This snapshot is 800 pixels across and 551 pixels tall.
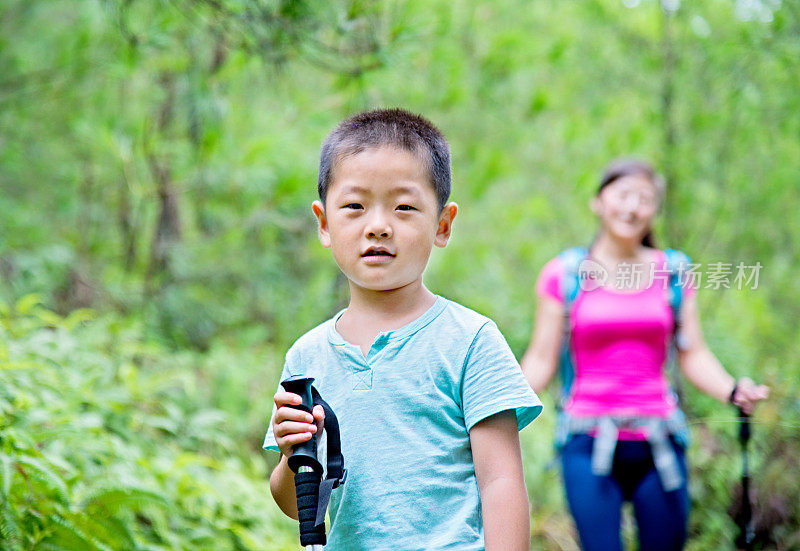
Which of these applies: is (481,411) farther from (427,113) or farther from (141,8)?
(427,113)

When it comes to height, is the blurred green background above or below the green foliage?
above

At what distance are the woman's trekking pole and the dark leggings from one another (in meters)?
1.97

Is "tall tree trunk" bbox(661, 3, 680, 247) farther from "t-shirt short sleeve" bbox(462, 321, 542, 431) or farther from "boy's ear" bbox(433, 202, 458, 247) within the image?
"t-shirt short sleeve" bbox(462, 321, 542, 431)

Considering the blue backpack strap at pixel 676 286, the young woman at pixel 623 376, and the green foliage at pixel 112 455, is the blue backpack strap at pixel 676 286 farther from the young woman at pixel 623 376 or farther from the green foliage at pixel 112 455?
the green foliage at pixel 112 455

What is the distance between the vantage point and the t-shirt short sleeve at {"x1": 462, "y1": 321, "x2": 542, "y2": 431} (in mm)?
1650

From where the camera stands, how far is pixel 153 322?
6164 mm

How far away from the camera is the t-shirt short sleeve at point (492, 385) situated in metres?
1.65

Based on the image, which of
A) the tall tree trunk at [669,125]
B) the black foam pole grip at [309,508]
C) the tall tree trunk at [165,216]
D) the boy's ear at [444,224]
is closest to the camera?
the black foam pole grip at [309,508]

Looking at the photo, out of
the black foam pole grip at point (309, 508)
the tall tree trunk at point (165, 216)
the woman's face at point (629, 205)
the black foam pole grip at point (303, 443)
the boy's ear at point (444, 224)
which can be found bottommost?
the black foam pole grip at point (309, 508)

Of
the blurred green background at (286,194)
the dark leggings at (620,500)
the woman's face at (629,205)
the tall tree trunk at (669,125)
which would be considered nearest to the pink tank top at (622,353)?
the dark leggings at (620,500)

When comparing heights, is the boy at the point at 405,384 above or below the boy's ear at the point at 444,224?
below

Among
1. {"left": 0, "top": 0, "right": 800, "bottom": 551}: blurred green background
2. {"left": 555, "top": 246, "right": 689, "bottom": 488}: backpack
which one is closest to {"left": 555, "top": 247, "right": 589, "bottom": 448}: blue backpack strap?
{"left": 555, "top": 246, "right": 689, "bottom": 488}: backpack

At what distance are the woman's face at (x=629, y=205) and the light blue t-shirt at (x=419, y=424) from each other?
2.13 m

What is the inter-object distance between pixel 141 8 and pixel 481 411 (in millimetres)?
3834
